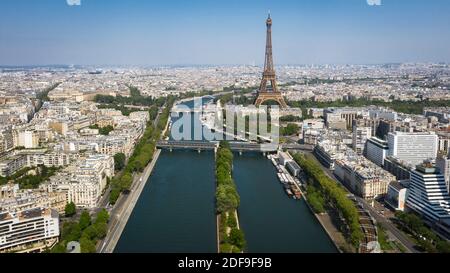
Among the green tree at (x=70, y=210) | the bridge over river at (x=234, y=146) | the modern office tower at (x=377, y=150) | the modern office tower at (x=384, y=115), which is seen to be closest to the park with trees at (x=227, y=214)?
the green tree at (x=70, y=210)

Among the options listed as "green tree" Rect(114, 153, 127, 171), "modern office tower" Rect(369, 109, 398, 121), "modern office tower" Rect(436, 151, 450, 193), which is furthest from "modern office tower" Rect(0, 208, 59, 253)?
"modern office tower" Rect(369, 109, 398, 121)

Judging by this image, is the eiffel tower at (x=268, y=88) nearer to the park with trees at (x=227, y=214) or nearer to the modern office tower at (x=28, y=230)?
the park with trees at (x=227, y=214)

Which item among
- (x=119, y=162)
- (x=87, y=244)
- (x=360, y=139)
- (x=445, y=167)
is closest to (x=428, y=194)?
(x=445, y=167)

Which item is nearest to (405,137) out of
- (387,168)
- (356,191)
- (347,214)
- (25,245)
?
(387,168)

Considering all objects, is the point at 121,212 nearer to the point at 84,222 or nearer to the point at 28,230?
the point at 84,222
